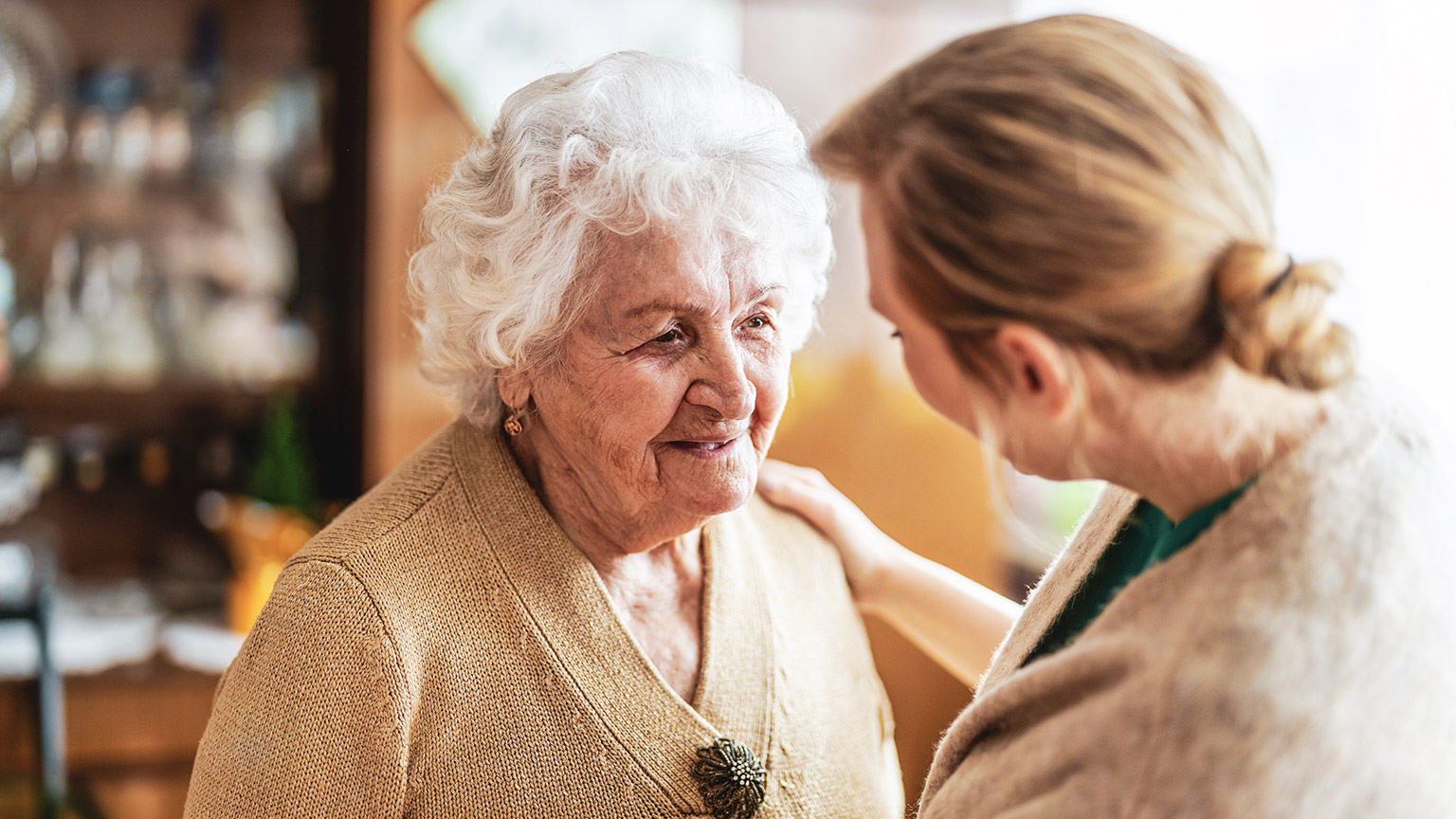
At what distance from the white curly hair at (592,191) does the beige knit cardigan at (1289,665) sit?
0.59 m

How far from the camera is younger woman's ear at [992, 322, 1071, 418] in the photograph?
717 mm

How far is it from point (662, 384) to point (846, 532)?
0.41 meters

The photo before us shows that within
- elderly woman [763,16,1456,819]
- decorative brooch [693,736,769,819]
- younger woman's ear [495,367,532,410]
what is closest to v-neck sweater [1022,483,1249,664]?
elderly woman [763,16,1456,819]

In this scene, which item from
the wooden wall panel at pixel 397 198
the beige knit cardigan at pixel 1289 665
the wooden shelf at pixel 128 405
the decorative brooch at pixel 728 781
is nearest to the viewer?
the beige knit cardigan at pixel 1289 665

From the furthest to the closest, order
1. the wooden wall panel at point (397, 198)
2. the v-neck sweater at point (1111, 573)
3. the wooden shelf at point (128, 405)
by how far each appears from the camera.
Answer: the wooden shelf at point (128, 405) < the wooden wall panel at point (397, 198) < the v-neck sweater at point (1111, 573)

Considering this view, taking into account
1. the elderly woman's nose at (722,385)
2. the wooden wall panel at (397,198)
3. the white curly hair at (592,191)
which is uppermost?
the white curly hair at (592,191)

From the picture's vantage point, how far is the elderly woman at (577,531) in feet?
3.45

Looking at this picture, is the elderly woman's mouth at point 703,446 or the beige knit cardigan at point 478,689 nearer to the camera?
the beige knit cardigan at point 478,689

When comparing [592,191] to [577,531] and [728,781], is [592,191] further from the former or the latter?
[728,781]

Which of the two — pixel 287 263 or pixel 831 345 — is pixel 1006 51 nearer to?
pixel 831 345

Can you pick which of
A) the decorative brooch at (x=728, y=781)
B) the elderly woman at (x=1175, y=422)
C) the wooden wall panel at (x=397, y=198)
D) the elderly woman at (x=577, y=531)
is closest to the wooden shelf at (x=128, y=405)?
the wooden wall panel at (x=397, y=198)

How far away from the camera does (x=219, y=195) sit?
2.93m

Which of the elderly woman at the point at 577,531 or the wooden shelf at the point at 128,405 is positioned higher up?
the elderly woman at the point at 577,531

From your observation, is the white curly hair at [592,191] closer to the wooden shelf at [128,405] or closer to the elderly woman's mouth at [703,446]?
the elderly woman's mouth at [703,446]
